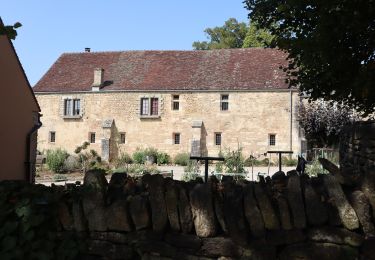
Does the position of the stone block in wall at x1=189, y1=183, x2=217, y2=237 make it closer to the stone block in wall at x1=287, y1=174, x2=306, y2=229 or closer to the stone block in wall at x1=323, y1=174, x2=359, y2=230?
the stone block in wall at x1=287, y1=174, x2=306, y2=229

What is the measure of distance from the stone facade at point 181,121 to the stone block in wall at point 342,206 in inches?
1100

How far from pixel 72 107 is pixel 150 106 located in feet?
21.8

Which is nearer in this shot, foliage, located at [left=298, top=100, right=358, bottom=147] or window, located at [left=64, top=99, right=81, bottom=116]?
foliage, located at [left=298, top=100, right=358, bottom=147]

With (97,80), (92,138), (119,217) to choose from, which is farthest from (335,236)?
(92,138)

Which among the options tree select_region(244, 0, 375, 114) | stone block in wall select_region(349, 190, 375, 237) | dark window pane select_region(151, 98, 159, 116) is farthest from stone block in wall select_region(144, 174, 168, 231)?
dark window pane select_region(151, 98, 159, 116)

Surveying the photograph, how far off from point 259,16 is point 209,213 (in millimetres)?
7561

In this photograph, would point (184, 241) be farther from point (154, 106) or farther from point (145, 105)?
point (145, 105)

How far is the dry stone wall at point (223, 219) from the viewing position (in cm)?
304

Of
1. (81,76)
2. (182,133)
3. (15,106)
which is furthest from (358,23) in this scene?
(81,76)

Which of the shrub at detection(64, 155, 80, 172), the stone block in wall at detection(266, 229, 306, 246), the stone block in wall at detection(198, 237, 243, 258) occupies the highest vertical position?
the stone block in wall at detection(266, 229, 306, 246)

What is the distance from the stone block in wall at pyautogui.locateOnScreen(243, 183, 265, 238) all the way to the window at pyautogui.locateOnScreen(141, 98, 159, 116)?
101 feet

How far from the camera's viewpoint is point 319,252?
303 cm

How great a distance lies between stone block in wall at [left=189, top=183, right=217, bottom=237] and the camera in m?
3.22

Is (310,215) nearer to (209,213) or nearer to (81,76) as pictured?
(209,213)
